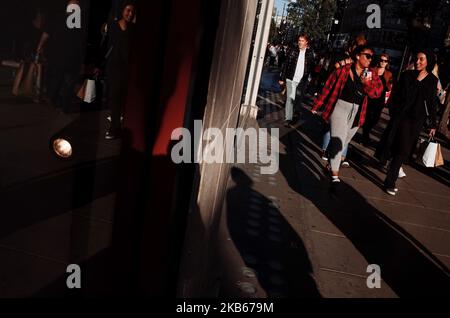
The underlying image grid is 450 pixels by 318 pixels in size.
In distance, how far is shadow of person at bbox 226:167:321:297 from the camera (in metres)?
3.45

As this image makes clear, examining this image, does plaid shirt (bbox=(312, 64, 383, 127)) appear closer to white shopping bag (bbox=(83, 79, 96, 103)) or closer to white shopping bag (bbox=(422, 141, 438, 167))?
white shopping bag (bbox=(422, 141, 438, 167))

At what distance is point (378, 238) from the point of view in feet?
15.5

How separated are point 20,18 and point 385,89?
8.61 m

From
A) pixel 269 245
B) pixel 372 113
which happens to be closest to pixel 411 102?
pixel 372 113

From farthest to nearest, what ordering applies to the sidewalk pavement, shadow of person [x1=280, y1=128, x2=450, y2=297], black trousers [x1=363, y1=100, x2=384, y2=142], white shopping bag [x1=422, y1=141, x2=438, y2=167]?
black trousers [x1=363, y1=100, x2=384, y2=142] → white shopping bag [x1=422, y1=141, x2=438, y2=167] → shadow of person [x1=280, y1=128, x2=450, y2=297] → the sidewalk pavement

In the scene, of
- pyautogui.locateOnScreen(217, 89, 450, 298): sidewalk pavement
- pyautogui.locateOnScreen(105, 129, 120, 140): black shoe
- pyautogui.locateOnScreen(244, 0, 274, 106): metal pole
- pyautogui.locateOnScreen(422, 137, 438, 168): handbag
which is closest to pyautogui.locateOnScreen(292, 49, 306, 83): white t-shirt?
pyautogui.locateOnScreen(244, 0, 274, 106): metal pole

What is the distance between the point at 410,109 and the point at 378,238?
95.3 inches

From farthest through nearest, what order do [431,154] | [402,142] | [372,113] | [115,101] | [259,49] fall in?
[259,49]
[372,113]
[431,154]
[402,142]
[115,101]

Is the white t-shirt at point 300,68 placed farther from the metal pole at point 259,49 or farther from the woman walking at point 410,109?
the woman walking at point 410,109

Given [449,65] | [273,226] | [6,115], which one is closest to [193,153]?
[273,226]

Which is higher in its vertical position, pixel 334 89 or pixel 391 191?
pixel 334 89

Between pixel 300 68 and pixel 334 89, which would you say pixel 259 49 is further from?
pixel 334 89
